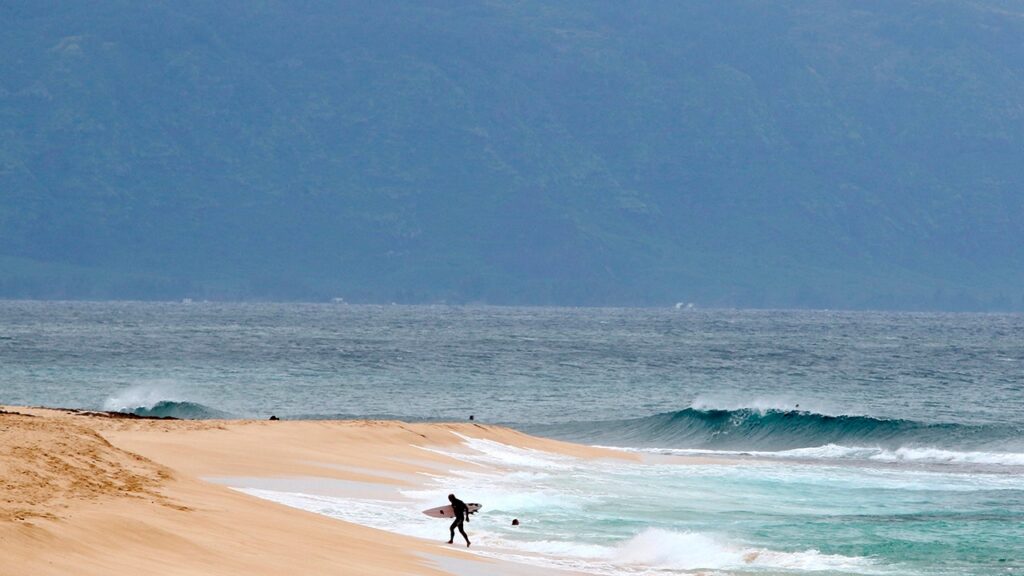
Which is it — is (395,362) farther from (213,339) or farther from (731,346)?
(731,346)

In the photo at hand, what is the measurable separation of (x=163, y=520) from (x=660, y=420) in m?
39.3

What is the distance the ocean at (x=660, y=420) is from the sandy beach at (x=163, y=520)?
205cm

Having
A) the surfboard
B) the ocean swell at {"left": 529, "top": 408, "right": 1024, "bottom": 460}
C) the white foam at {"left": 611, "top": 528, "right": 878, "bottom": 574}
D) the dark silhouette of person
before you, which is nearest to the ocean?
the white foam at {"left": 611, "top": 528, "right": 878, "bottom": 574}

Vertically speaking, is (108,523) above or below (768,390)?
below

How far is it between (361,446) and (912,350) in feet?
295

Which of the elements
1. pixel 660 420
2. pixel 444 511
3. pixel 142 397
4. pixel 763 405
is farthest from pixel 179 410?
pixel 444 511

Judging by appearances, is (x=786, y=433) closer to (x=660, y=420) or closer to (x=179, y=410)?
(x=660, y=420)

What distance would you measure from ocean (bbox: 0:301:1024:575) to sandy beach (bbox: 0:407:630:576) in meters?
2.05

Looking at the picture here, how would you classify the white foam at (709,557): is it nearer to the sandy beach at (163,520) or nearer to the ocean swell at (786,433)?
the sandy beach at (163,520)

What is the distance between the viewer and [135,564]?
16859 millimetres

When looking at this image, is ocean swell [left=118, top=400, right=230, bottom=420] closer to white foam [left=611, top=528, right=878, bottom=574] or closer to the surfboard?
the surfboard

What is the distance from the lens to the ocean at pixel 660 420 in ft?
82.2

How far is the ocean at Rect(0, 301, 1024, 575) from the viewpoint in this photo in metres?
25.1

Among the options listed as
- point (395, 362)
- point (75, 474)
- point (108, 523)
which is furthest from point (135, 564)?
point (395, 362)
